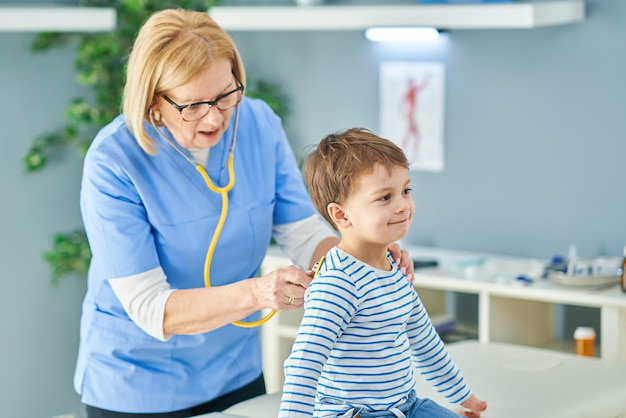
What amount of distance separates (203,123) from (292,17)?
53.4 inches

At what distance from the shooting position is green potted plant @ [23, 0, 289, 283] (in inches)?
144

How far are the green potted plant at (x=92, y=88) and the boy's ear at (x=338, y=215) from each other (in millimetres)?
1947

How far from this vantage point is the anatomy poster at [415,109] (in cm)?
337

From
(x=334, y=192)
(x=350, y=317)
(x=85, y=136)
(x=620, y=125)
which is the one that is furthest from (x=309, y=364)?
(x=85, y=136)

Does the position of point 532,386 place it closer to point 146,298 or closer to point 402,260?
point 402,260

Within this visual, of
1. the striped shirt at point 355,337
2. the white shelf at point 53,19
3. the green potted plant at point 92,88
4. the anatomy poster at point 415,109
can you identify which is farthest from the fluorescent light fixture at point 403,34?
the striped shirt at point 355,337

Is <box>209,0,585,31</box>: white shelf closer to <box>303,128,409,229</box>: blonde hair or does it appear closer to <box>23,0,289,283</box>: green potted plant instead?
<box>23,0,289,283</box>: green potted plant

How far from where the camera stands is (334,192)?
5.56 ft

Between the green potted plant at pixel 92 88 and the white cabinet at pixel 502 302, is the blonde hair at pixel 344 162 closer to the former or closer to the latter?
the white cabinet at pixel 502 302

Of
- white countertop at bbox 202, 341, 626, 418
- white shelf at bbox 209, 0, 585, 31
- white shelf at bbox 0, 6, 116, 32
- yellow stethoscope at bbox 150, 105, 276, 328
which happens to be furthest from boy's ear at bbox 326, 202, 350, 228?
white shelf at bbox 0, 6, 116, 32

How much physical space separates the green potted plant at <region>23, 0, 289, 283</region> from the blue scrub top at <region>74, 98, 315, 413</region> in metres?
1.51

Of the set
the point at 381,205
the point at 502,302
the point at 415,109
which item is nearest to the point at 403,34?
the point at 415,109

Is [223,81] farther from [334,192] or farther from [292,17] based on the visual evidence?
[292,17]

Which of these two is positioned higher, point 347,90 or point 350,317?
point 347,90
